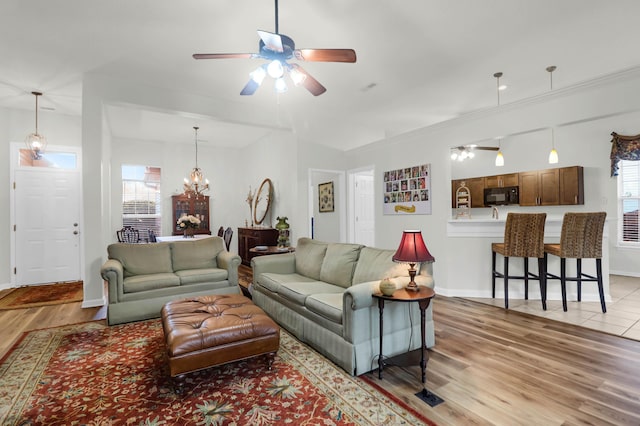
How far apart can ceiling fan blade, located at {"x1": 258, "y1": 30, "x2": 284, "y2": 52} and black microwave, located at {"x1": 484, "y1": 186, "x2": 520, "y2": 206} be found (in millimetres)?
6152

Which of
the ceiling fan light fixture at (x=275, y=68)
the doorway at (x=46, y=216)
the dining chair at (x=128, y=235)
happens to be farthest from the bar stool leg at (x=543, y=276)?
the dining chair at (x=128, y=235)

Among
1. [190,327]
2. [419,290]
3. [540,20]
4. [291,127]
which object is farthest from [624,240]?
[190,327]

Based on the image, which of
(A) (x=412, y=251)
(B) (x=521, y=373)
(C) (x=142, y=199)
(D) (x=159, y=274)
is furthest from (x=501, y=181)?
(C) (x=142, y=199)

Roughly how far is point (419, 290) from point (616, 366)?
164 cm

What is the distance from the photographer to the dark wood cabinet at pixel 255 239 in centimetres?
650

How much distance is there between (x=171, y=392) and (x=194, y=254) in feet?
7.93

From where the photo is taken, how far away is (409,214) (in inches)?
205

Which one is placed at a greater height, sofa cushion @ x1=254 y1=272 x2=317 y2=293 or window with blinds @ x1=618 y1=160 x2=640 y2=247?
window with blinds @ x1=618 y1=160 x2=640 y2=247

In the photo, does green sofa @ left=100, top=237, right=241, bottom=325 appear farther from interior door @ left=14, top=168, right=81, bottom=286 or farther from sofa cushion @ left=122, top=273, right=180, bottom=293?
interior door @ left=14, top=168, right=81, bottom=286

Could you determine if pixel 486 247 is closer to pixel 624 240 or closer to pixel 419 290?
pixel 419 290

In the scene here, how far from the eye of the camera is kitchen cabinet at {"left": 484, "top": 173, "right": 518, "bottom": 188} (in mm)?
6762

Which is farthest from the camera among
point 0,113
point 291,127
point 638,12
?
point 291,127

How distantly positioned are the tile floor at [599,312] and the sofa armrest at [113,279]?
4331mm

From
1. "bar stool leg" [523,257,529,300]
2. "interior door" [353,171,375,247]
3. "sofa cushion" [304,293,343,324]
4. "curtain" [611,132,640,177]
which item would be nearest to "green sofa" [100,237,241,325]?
"sofa cushion" [304,293,343,324]
